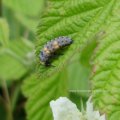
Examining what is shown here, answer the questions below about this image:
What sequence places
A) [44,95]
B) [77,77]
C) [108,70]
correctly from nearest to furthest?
1. [108,70]
2. [44,95]
3. [77,77]

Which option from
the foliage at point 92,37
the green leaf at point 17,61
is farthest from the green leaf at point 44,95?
the green leaf at point 17,61

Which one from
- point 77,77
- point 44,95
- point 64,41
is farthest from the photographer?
point 77,77

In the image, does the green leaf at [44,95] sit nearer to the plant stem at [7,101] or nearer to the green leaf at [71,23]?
the green leaf at [71,23]

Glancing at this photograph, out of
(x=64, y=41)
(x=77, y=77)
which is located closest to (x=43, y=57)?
(x=64, y=41)

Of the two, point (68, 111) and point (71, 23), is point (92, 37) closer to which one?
point (71, 23)

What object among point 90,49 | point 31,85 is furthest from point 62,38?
point 31,85

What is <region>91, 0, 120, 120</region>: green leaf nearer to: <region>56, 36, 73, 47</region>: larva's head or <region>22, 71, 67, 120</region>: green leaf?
<region>56, 36, 73, 47</region>: larva's head
